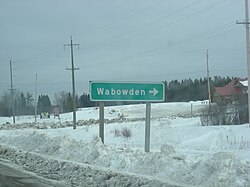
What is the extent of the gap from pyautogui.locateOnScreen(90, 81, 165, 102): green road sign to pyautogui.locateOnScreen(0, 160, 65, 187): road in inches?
134

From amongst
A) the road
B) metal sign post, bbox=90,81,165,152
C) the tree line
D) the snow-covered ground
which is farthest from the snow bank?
the tree line

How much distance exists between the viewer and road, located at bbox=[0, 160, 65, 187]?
12257 millimetres

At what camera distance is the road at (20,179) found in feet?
40.2

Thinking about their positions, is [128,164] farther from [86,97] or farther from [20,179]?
[86,97]

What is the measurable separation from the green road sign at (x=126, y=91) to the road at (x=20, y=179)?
341cm

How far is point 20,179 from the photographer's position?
13.4 m

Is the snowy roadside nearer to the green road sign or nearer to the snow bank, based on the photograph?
the snow bank

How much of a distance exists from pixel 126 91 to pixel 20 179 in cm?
456

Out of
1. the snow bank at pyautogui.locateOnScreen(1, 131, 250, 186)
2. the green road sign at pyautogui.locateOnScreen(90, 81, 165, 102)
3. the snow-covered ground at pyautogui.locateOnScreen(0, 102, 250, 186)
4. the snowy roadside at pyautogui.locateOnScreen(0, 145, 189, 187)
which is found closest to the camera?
the snow bank at pyautogui.locateOnScreen(1, 131, 250, 186)

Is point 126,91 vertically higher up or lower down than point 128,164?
higher up

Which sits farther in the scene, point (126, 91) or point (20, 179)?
point (126, 91)

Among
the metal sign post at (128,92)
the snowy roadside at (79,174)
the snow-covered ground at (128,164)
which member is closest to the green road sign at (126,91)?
the metal sign post at (128,92)

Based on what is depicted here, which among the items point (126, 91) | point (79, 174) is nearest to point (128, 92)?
point (126, 91)

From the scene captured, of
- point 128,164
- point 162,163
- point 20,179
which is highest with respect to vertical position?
point 162,163
